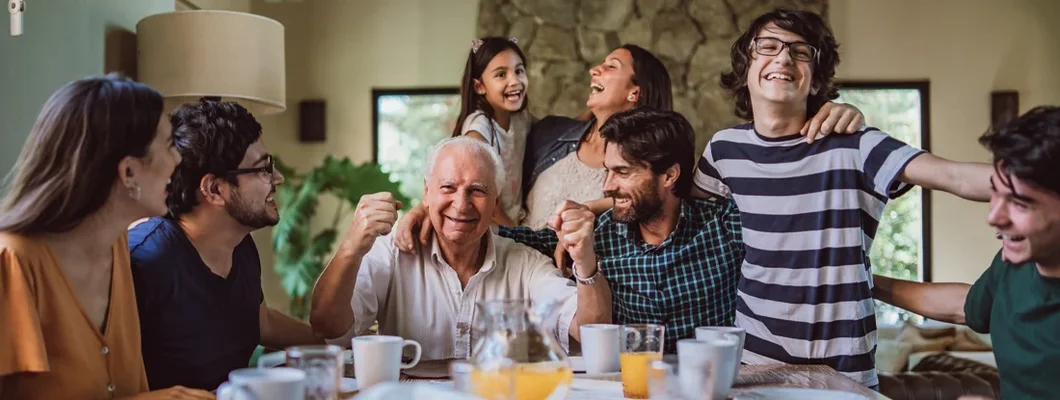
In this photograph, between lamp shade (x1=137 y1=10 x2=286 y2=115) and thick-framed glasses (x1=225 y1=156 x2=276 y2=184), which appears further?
lamp shade (x1=137 y1=10 x2=286 y2=115)

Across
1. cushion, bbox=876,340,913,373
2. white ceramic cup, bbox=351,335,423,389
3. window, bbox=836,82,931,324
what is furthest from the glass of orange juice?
window, bbox=836,82,931,324

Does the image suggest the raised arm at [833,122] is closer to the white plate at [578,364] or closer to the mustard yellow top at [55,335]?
the white plate at [578,364]

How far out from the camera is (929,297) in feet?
5.60

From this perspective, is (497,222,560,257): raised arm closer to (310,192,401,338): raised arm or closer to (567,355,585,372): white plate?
(310,192,401,338): raised arm

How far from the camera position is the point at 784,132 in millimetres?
1923

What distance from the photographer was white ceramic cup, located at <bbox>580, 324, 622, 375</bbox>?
1.51 m

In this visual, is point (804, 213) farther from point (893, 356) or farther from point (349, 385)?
point (893, 356)

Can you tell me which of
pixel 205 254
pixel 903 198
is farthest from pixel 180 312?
pixel 903 198

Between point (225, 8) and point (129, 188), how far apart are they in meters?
4.13

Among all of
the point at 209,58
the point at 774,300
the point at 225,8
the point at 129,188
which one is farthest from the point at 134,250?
the point at 225,8

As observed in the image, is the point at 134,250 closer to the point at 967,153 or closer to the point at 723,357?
the point at 723,357

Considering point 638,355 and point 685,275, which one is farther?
point 685,275

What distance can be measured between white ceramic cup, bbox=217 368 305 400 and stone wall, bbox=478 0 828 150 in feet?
→ 15.0

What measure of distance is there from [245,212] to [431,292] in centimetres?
58
